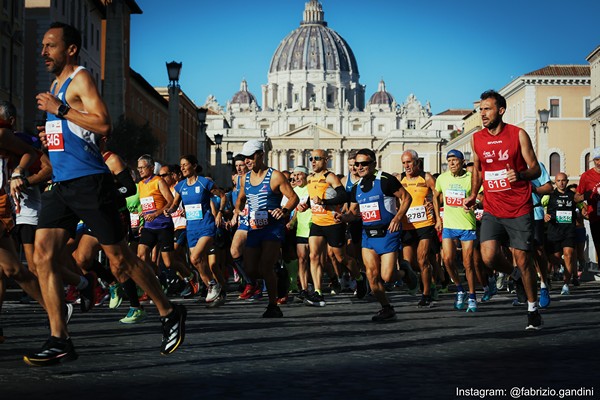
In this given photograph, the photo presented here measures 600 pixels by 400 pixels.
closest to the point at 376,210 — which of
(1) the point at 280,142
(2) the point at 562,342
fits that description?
(2) the point at 562,342

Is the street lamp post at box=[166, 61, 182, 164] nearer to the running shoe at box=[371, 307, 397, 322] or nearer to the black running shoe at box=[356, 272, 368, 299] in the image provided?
the black running shoe at box=[356, 272, 368, 299]

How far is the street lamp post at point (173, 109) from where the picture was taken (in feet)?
99.0

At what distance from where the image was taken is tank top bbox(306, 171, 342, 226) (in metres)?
14.7

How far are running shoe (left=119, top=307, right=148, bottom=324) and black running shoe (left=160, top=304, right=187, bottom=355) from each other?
3.88m

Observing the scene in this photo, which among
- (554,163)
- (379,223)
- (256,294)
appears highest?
(554,163)

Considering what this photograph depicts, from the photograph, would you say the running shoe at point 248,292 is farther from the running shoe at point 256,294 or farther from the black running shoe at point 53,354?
the black running shoe at point 53,354

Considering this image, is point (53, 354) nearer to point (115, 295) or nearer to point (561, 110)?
point (115, 295)

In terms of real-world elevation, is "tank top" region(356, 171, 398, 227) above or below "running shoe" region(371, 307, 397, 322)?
above

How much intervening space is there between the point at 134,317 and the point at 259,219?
5.37ft

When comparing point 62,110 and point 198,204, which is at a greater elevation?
point 62,110

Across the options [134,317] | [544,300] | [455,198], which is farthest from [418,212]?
[134,317]

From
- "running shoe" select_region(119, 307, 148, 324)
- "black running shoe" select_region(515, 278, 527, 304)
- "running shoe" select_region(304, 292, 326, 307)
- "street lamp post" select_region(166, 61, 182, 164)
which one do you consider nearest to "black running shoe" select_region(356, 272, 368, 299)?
"running shoe" select_region(304, 292, 326, 307)

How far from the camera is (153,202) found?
48.5 ft

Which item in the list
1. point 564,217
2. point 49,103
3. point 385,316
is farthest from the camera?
point 564,217
